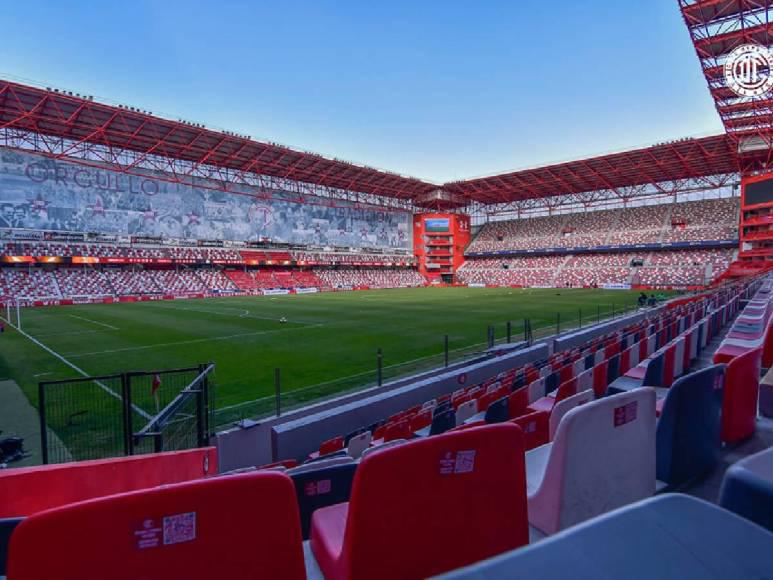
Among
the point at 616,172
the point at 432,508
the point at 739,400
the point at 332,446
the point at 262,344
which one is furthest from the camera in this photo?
the point at 616,172

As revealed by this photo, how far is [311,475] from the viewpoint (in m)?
2.73

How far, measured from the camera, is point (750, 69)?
1122 inches

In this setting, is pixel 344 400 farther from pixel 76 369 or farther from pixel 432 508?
pixel 76 369

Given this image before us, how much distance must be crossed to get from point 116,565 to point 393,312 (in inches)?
1109

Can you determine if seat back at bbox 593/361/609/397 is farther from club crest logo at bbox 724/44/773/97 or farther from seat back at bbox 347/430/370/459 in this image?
club crest logo at bbox 724/44/773/97

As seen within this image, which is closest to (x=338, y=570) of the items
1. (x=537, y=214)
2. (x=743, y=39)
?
(x=743, y=39)

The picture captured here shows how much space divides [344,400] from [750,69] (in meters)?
37.2

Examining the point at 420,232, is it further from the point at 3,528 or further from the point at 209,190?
the point at 3,528

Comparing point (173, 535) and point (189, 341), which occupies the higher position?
point (173, 535)

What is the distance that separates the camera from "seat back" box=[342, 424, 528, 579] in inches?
64.7

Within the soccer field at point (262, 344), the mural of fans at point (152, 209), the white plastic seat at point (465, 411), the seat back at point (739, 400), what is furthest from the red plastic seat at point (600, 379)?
the mural of fans at point (152, 209)

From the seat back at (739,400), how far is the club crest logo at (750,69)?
35440 millimetres

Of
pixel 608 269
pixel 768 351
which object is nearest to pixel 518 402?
pixel 768 351

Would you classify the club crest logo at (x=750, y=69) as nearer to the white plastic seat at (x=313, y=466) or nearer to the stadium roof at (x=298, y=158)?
the stadium roof at (x=298, y=158)
